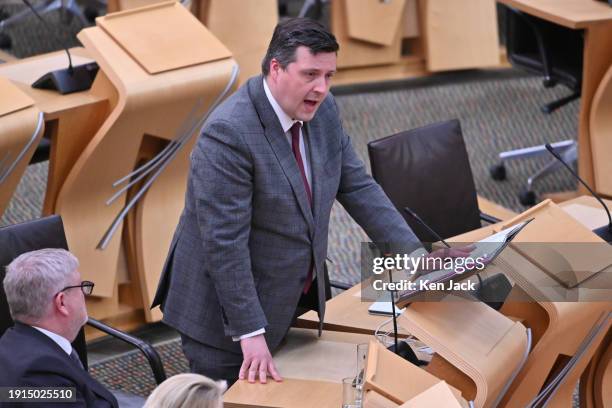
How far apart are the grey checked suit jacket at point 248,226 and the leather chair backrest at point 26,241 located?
396 mm

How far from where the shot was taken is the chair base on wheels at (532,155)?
18.1ft

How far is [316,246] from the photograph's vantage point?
2.64m

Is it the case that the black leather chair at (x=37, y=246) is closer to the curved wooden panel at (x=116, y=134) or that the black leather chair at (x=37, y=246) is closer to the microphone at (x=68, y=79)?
the curved wooden panel at (x=116, y=134)

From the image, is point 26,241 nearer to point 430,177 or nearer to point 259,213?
point 259,213

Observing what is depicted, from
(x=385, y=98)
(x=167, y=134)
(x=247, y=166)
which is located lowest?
(x=385, y=98)

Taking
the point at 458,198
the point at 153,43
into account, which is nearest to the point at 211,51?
the point at 153,43

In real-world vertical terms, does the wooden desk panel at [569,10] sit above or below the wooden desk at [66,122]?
below

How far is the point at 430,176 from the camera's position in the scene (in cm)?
387

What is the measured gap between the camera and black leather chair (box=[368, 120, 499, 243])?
12.3 feet

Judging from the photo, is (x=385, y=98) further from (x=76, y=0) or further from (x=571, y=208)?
(x=571, y=208)

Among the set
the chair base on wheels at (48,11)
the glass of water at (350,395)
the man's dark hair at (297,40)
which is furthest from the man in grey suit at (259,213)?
the chair base on wheels at (48,11)

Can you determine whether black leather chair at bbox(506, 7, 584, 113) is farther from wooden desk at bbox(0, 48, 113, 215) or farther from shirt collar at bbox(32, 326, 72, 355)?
shirt collar at bbox(32, 326, 72, 355)

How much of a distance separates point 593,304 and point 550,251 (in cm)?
21

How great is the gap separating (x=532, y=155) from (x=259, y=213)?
3466mm
